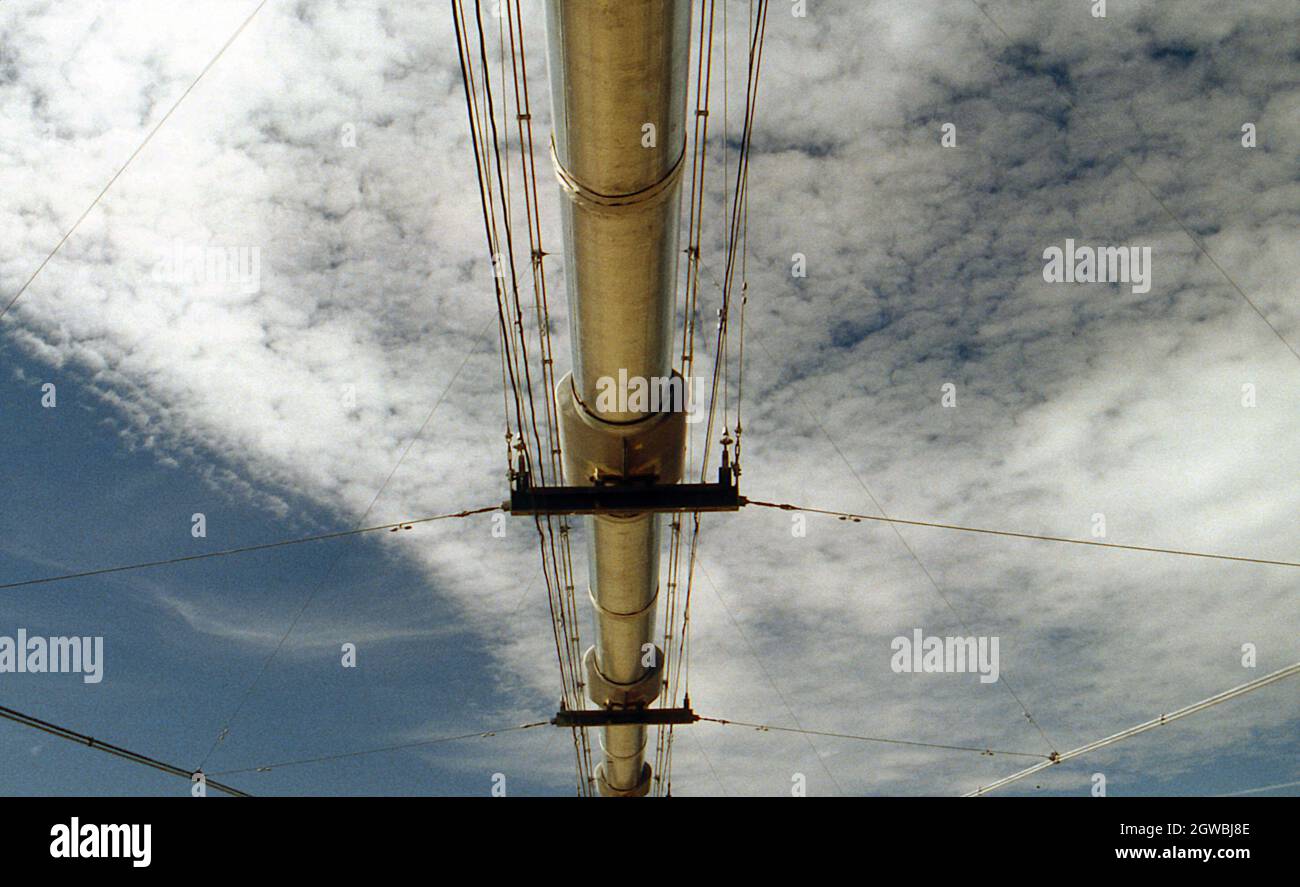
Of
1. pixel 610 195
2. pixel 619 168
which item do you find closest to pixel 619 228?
pixel 610 195

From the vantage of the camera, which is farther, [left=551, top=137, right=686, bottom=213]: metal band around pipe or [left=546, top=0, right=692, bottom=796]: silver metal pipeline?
[left=551, top=137, right=686, bottom=213]: metal band around pipe

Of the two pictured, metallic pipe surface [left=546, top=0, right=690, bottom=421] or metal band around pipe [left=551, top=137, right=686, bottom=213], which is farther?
metal band around pipe [left=551, top=137, right=686, bottom=213]

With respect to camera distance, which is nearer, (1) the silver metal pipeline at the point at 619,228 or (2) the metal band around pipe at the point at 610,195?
(1) the silver metal pipeline at the point at 619,228

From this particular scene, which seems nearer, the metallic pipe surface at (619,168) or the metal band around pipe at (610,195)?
the metallic pipe surface at (619,168)
